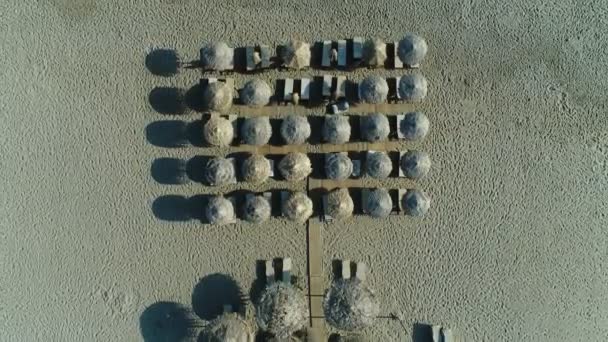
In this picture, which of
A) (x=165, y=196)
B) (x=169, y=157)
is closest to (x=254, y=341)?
(x=165, y=196)

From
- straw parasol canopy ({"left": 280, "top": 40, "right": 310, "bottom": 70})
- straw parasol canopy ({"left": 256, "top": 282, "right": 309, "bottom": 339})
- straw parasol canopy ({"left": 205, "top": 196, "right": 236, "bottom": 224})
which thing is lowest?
straw parasol canopy ({"left": 256, "top": 282, "right": 309, "bottom": 339})

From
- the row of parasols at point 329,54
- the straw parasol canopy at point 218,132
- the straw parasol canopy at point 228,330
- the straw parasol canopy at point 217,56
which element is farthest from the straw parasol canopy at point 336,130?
the straw parasol canopy at point 228,330

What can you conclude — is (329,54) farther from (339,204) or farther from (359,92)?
(339,204)

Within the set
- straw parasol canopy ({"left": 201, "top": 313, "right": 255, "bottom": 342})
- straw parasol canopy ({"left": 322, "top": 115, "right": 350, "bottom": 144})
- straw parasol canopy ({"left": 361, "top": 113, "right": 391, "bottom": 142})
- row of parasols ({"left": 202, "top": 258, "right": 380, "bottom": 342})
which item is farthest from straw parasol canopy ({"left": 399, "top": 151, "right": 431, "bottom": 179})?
straw parasol canopy ({"left": 201, "top": 313, "right": 255, "bottom": 342})

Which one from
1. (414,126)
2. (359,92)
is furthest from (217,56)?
(414,126)

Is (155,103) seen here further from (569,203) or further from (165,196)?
(569,203)

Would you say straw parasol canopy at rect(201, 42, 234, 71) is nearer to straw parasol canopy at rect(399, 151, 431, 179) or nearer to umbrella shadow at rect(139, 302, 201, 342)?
straw parasol canopy at rect(399, 151, 431, 179)
